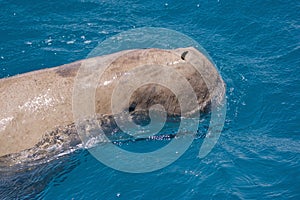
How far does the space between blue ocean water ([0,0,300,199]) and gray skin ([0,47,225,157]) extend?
631 mm

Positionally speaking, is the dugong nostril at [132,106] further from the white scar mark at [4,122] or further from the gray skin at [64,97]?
the white scar mark at [4,122]

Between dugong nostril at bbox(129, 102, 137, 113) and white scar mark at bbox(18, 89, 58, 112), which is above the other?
white scar mark at bbox(18, 89, 58, 112)

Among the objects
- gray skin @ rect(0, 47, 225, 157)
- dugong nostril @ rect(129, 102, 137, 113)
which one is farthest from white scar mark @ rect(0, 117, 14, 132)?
dugong nostril @ rect(129, 102, 137, 113)

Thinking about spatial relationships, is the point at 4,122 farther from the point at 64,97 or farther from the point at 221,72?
the point at 221,72

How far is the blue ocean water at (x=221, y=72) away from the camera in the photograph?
980 cm

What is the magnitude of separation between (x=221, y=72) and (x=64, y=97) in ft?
13.9

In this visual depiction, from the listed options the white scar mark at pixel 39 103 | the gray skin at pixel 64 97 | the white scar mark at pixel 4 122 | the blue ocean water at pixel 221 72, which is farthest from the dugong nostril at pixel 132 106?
the white scar mark at pixel 4 122

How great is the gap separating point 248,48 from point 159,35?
2.31m

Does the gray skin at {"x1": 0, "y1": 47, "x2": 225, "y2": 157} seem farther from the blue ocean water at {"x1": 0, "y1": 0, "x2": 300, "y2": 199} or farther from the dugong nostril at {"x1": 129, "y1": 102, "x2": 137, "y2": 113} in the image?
the blue ocean water at {"x1": 0, "y1": 0, "x2": 300, "y2": 199}

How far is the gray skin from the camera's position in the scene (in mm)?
10117

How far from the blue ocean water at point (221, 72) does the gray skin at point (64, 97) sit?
0.63 meters

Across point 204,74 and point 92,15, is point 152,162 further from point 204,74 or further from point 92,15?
point 92,15

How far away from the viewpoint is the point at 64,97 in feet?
33.8

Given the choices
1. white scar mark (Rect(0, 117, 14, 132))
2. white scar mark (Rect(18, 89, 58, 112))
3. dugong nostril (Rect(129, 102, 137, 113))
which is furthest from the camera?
dugong nostril (Rect(129, 102, 137, 113))
